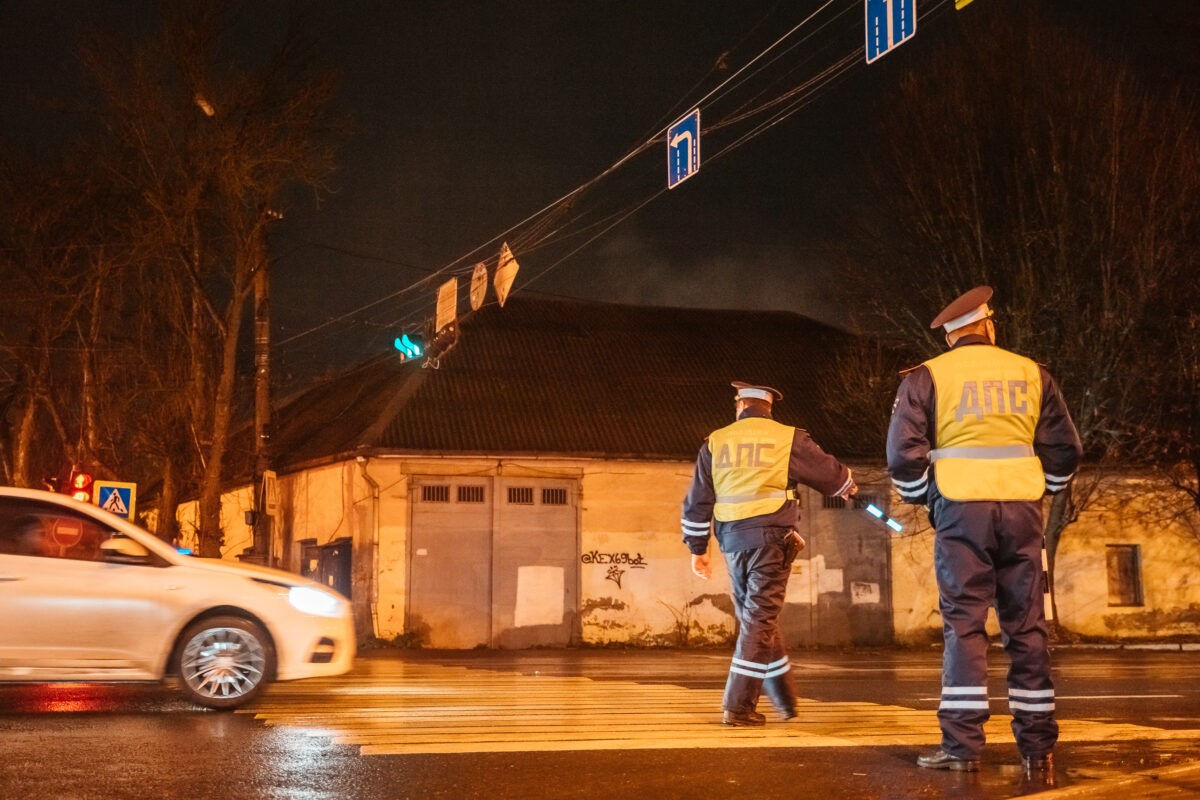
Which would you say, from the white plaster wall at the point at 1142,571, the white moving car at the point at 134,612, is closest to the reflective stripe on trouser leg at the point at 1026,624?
the white moving car at the point at 134,612

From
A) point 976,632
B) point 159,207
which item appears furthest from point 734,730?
point 159,207

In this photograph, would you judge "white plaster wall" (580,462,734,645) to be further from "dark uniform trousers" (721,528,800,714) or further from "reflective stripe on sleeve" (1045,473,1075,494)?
"reflective stripe on sleeve" (1045,473,1075,494)

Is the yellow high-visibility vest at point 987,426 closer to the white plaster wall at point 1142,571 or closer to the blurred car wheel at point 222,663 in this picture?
the blurred car wheel at point 222,663

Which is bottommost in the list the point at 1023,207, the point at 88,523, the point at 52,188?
the point at 88,523

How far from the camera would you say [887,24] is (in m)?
12.7

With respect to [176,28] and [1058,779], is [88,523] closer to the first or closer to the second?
[1058,779]

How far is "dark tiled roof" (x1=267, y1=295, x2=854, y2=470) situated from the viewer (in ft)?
91.9

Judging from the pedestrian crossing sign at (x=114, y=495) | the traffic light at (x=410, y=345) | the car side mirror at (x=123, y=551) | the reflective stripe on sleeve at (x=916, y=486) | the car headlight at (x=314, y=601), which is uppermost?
the traffic light at (x=410, y=345)

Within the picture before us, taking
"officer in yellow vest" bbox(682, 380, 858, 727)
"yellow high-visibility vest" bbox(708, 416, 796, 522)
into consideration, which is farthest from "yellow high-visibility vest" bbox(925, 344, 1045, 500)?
"yellow high-visibility vest" bbox(708, 416, 796, 522)

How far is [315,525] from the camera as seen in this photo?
97.6 ft

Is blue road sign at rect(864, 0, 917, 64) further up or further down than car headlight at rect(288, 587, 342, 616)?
further up

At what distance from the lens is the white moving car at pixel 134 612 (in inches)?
330

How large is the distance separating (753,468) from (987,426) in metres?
1.80

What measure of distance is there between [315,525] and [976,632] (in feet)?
83.5
